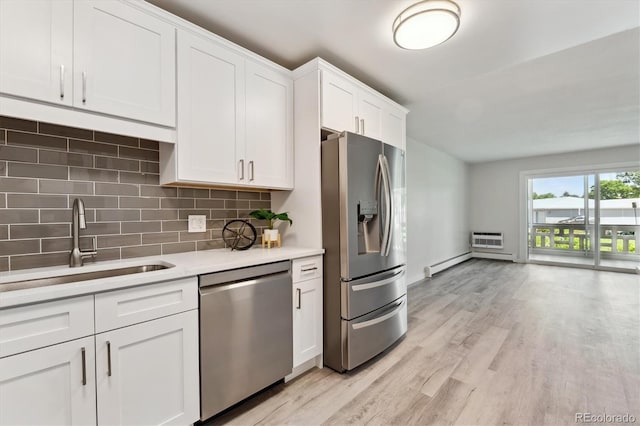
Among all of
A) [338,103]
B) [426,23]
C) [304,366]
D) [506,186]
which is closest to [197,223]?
[304,366]

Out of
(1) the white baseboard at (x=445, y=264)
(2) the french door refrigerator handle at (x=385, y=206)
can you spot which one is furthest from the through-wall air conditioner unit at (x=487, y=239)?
(2) the french door refrigerator handle at (x=385, y=206)

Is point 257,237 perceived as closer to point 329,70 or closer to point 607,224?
point 329,70

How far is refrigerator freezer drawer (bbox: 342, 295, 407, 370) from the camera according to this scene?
204 cm

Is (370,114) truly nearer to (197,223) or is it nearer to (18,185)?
(197,223)

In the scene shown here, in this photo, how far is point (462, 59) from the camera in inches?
89.0

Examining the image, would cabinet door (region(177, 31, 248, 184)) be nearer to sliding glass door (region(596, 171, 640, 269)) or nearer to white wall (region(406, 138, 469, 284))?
white wall (region(406, 138, 469, 284))

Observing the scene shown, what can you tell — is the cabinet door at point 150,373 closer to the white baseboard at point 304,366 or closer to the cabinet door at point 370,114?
the white baseboard at point 304,366

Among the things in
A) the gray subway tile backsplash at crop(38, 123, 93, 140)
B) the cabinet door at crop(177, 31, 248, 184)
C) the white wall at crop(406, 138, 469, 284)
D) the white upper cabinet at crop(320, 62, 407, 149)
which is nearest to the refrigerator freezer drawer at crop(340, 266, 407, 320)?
the cabinet door at crop(177, 31, 248, 184)

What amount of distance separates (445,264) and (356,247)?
4339 mm

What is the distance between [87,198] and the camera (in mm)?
1653

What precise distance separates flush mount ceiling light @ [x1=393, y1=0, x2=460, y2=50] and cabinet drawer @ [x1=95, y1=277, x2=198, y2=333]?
1925mm

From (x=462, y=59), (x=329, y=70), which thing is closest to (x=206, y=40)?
(x=329, y=70)

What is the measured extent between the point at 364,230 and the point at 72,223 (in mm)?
1848

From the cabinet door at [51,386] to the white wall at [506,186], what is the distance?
7.69 m
